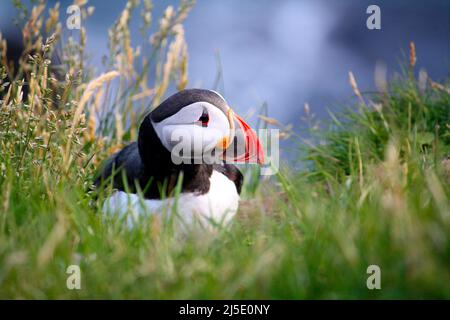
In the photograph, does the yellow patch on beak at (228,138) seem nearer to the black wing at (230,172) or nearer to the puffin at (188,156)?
the puffin at (188,156)

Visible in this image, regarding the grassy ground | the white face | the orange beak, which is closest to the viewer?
the grassy ground

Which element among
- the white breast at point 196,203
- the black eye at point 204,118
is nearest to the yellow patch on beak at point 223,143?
the black eye at point 204,118

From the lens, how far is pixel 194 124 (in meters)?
3.18

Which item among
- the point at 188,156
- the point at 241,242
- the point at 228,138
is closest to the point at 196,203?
the point at 188,156

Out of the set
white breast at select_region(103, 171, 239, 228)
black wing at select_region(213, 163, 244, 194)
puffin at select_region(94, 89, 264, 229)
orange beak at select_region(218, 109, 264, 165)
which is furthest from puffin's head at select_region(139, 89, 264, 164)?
black wing at select_region(213, 163, 244, 194)

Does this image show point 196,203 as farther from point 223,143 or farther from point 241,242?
point 241,242

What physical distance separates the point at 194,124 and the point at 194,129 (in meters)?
0.03

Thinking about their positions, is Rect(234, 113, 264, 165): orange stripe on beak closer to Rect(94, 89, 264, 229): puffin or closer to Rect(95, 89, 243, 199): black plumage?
Rect(94, 89, 264, 229): puffin

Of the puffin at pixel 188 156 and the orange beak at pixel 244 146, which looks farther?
the orange beak at pixel 244 146

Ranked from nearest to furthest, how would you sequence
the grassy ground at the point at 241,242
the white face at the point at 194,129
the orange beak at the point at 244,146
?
the grassy ground at the point at 241,242
the white face at the point at 194,129
the orange beak at the point at 244,146

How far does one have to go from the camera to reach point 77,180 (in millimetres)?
3475

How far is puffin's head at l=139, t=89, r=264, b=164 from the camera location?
3172mm

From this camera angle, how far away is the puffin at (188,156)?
3180 mm
